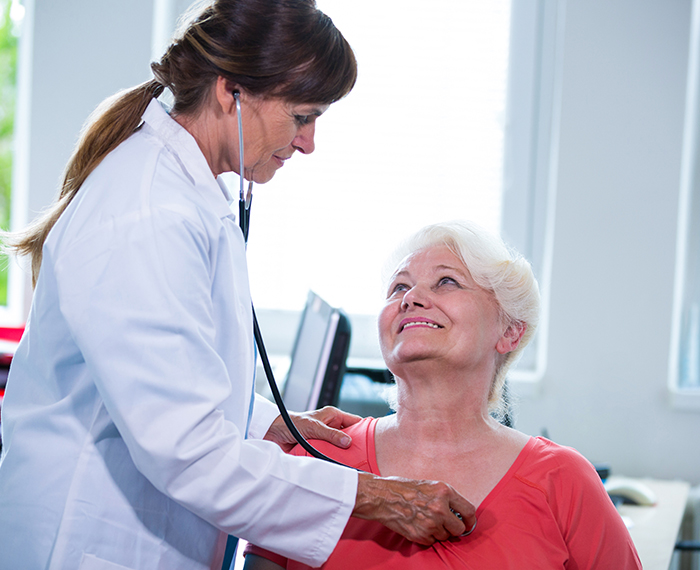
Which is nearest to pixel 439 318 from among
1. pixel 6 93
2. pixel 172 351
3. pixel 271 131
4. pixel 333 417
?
pixel 333 417

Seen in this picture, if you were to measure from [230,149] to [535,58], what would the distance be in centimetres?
207

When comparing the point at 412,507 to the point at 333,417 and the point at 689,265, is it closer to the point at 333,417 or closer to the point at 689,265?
the point at 333,417

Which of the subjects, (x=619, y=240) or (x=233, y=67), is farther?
(x=619, y=240)

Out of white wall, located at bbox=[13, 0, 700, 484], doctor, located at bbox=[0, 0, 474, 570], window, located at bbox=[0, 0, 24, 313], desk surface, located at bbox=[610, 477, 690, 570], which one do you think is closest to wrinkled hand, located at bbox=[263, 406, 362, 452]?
doctor, located at bbox=[0, 0, 474, 570]

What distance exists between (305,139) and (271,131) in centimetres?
8

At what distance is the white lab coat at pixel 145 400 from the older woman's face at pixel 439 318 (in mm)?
386

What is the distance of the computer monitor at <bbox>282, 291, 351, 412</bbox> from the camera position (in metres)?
1.46

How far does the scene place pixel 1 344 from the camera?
255 cm

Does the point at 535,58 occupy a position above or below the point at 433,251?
above

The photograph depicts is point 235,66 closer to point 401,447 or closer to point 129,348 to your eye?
point 129,348

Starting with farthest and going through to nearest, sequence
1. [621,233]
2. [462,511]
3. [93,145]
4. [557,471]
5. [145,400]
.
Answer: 1. [621,233]
2. [557,471]
3. [93,145]
4. [462,511]
5. [145,400]

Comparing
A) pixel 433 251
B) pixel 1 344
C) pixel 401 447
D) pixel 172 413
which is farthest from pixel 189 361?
pixel 1 344

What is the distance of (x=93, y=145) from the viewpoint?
40.8 inches

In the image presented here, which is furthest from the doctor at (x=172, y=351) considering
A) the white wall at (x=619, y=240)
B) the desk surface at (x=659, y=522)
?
the white wall at (x=619, y=240)
